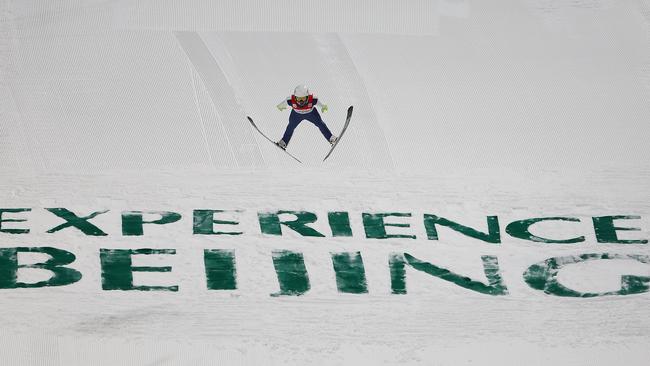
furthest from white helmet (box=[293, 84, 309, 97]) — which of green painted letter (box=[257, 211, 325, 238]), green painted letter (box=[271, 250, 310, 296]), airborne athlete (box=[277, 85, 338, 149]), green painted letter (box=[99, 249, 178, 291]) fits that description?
green painted letter (box=[99, 249, 178, 291])

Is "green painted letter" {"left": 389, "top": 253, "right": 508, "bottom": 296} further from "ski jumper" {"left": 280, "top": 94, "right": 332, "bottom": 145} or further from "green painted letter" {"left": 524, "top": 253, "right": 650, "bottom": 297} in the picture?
"ski jumper" {"left": 280, "top": 94, "right": 332, "bottom": 145}

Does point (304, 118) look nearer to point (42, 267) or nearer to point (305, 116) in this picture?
point (305, 116)

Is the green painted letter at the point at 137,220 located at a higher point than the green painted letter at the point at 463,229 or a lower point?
higher

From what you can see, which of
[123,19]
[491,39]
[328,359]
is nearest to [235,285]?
[328,359]

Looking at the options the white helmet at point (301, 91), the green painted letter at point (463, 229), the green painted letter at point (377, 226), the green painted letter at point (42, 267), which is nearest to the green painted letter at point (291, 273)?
the green painted letter at point (377, 226)

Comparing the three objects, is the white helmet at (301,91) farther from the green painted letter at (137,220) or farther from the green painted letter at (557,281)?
the green painted letter at (557,281)

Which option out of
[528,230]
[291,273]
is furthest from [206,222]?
[528,230]

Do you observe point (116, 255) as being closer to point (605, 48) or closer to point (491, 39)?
point (491, 39)
